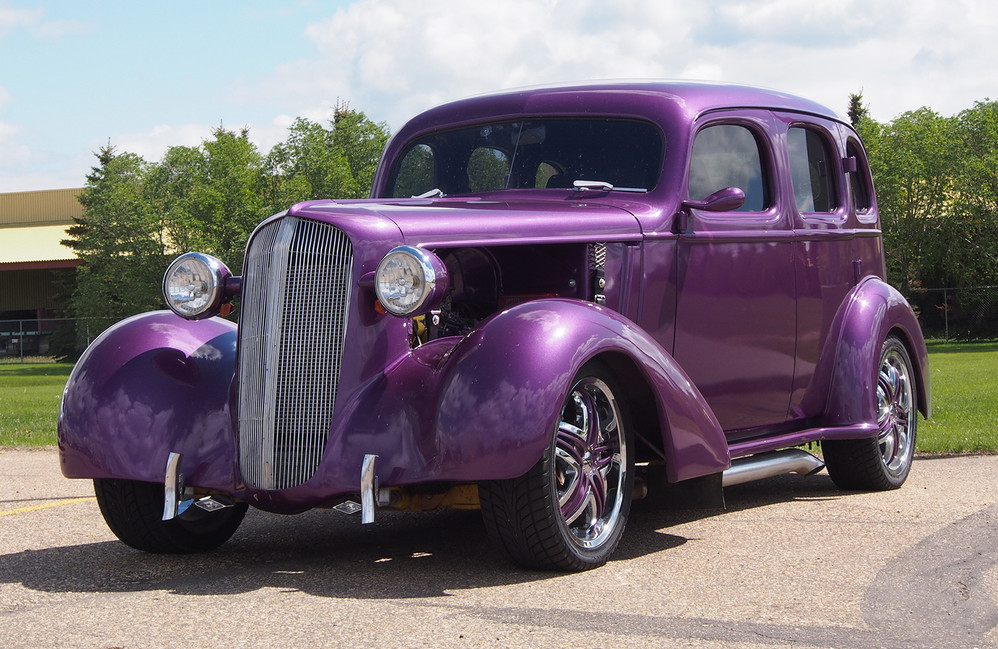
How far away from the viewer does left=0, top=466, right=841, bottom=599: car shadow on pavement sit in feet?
15.1

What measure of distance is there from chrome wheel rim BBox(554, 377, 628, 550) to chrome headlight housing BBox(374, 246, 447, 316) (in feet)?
2.36

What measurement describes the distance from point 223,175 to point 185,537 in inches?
1694

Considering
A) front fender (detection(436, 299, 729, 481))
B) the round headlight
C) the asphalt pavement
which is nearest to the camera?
the asphalt pavement

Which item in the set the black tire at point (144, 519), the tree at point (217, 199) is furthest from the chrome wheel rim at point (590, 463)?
the tree at point (217, 199)

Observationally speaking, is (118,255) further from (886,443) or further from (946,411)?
(886,443)

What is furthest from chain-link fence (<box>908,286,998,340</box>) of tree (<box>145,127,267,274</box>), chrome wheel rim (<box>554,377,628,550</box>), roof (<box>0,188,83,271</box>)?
roof (<box>0,188,83,271</box>)

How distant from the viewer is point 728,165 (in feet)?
21.0

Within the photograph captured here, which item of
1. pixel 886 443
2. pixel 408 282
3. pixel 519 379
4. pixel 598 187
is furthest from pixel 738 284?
pixel 408 282

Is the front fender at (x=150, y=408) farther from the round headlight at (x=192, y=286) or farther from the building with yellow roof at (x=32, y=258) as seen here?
the building with yellow roof at (x=32, y=258)

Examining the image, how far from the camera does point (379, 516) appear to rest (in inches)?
256

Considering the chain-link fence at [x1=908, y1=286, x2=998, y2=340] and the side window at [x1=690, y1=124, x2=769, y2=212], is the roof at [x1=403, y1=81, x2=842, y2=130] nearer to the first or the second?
the side window at [x1=690, y1=124, x2=769, y2=212]

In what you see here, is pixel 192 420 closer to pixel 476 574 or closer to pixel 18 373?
pixel 476 574

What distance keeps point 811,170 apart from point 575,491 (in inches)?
129

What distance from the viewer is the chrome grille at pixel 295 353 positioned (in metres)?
4.65
